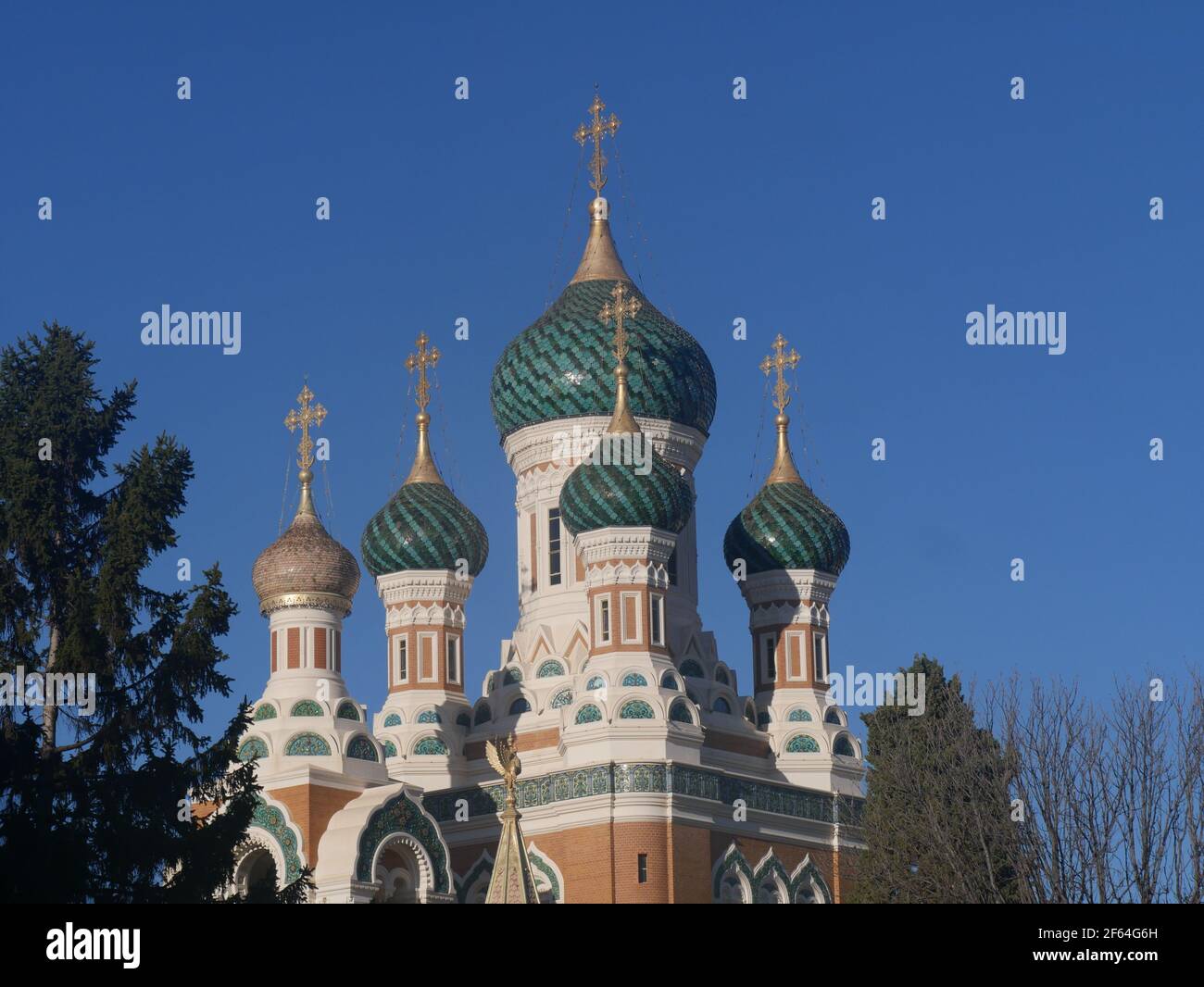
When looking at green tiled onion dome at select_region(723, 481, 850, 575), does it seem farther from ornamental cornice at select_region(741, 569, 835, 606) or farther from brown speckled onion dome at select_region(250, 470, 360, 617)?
brown speckled onion dome at select_region(250, 470, 360, 617)

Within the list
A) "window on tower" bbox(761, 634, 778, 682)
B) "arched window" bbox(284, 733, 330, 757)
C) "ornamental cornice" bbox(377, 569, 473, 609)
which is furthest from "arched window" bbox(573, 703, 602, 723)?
"window on tower" bbox(761, 634, 778, 682)

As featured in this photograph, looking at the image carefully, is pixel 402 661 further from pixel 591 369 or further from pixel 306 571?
pixel 591 369

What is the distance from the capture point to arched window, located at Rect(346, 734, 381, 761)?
32281 mm

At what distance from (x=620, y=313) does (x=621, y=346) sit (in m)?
0.80

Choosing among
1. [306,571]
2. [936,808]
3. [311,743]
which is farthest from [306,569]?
[936,808]

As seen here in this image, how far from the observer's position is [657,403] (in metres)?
36.0

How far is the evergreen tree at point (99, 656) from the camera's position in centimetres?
2030

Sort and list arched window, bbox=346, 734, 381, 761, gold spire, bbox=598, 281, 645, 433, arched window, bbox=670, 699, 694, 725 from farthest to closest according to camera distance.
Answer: gold spire, bbox=598, 281, 645, 433 → arched window, bbox=346, 734, 381, 761 → arched window, bbox=670, 699, 694, 725

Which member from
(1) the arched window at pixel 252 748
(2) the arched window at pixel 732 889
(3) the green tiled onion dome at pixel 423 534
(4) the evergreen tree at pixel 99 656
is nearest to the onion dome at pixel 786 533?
(3) the green tiled onion dome at pixel 423 534
